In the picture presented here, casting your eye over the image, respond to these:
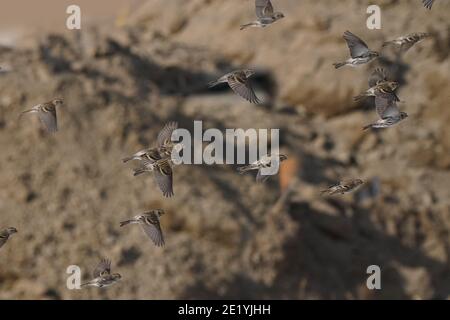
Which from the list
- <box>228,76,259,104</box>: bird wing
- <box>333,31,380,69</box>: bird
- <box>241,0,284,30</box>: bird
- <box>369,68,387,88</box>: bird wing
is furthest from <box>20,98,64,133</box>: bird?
<box>369,68,387,88</box>: bird wing

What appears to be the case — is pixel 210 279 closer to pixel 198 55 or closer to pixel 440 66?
pixel 198 55

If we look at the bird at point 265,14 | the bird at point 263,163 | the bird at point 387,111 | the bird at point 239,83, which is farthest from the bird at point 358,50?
the bird at point 263,163

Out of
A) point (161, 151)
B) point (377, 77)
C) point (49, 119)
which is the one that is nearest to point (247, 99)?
point (161, 151)

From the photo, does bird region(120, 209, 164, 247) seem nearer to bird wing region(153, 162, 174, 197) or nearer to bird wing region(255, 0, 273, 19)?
bird wing region(153, 162, 174, 197)

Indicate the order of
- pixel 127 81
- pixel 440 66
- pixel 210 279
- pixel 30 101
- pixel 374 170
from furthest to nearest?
pixel 440 66 → pixel 374 170 → pixel 127 81 → pixel 30 101 → pixel 210 279

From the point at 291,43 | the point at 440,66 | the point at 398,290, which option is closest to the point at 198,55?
the point at 291,43

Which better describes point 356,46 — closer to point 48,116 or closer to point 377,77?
point 377,77
